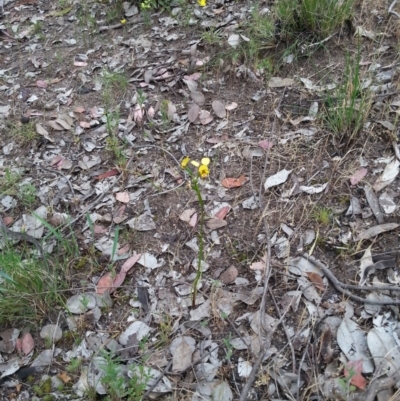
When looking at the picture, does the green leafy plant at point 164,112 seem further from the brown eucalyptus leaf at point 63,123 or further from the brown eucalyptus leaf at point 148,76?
the brown eucalyptus leaf at point 63,123

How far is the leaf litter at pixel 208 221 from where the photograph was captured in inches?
69.4

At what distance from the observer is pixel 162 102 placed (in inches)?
110

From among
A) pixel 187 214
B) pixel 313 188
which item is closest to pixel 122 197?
pixel 187 214

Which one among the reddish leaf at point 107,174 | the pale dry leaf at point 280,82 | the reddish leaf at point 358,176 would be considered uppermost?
the pale dry leaf at point 280,82

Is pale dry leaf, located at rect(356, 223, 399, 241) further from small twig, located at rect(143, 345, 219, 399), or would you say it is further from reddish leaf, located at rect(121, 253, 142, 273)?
reddish leaf, located at rect(121, 253, 142, 273)

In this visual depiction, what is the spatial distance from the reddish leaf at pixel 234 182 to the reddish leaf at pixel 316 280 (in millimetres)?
611

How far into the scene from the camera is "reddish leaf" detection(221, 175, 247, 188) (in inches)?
92.0

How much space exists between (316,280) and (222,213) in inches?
21.9

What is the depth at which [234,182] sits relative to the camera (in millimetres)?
2350

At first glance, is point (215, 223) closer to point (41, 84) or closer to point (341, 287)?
point (341, 287)

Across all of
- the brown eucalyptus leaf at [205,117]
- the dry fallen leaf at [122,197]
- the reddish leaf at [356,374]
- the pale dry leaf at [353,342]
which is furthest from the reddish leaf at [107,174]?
the reddish leaf at [356,374]

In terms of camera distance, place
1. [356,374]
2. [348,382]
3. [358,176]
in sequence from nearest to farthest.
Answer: [348,382] → [356,374] → [358,176]

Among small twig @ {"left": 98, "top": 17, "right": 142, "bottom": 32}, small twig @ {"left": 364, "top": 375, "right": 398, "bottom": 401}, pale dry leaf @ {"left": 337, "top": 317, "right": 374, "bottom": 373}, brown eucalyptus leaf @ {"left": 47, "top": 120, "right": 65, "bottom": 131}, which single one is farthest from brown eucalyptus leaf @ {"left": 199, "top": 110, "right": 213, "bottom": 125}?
small twig @ {"left": 364, "top": 375, "right": 398, "bottom": 401}

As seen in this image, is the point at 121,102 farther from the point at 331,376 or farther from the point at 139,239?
the point at 331,376
